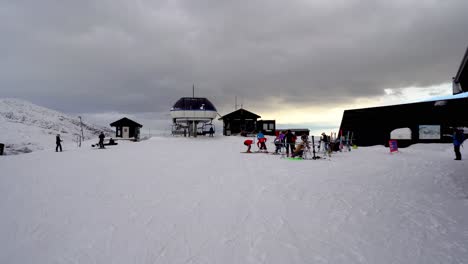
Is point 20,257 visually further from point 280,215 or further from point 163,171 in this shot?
point 163,171

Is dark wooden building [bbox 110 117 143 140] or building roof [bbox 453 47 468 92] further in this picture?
dark wooden building [bbox 110 117 143 140]

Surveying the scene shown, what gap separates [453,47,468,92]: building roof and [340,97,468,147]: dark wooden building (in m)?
15.1

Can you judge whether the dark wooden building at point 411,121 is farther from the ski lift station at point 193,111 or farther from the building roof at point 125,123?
the building roof at point 125,123

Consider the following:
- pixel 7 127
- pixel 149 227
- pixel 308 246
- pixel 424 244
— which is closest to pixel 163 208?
pixel 149 227

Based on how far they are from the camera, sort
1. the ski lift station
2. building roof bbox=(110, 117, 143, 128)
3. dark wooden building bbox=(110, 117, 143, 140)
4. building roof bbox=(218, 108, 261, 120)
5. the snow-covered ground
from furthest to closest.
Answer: dark wooden building bbox=(110, 117, 143, 140)
building roof bbox=(110, 117, 143, 128)
building roof bbox=(218, 108, 261, 120)
the ski lift station
the snow-covered ground

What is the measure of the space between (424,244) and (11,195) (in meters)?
9.75

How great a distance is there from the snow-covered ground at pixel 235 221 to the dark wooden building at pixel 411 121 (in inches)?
732

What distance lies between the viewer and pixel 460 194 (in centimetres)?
701

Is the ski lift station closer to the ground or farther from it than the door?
farther from it

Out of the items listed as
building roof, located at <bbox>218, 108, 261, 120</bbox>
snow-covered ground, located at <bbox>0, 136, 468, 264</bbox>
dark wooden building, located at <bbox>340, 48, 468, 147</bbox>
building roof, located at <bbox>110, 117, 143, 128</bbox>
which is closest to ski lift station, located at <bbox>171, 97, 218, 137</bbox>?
building roof, located at <bbox>218, 108, 261, 120</bbox>

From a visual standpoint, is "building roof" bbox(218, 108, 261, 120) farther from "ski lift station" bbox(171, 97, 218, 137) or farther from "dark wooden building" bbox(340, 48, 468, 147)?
"dark wooden building" bbox(340, 48, 468, 147)

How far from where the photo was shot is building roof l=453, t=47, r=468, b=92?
21.2ft

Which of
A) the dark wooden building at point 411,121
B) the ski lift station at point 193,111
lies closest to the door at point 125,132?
the ski lift station at point 193,111

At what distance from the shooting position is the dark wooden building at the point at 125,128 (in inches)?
1794
